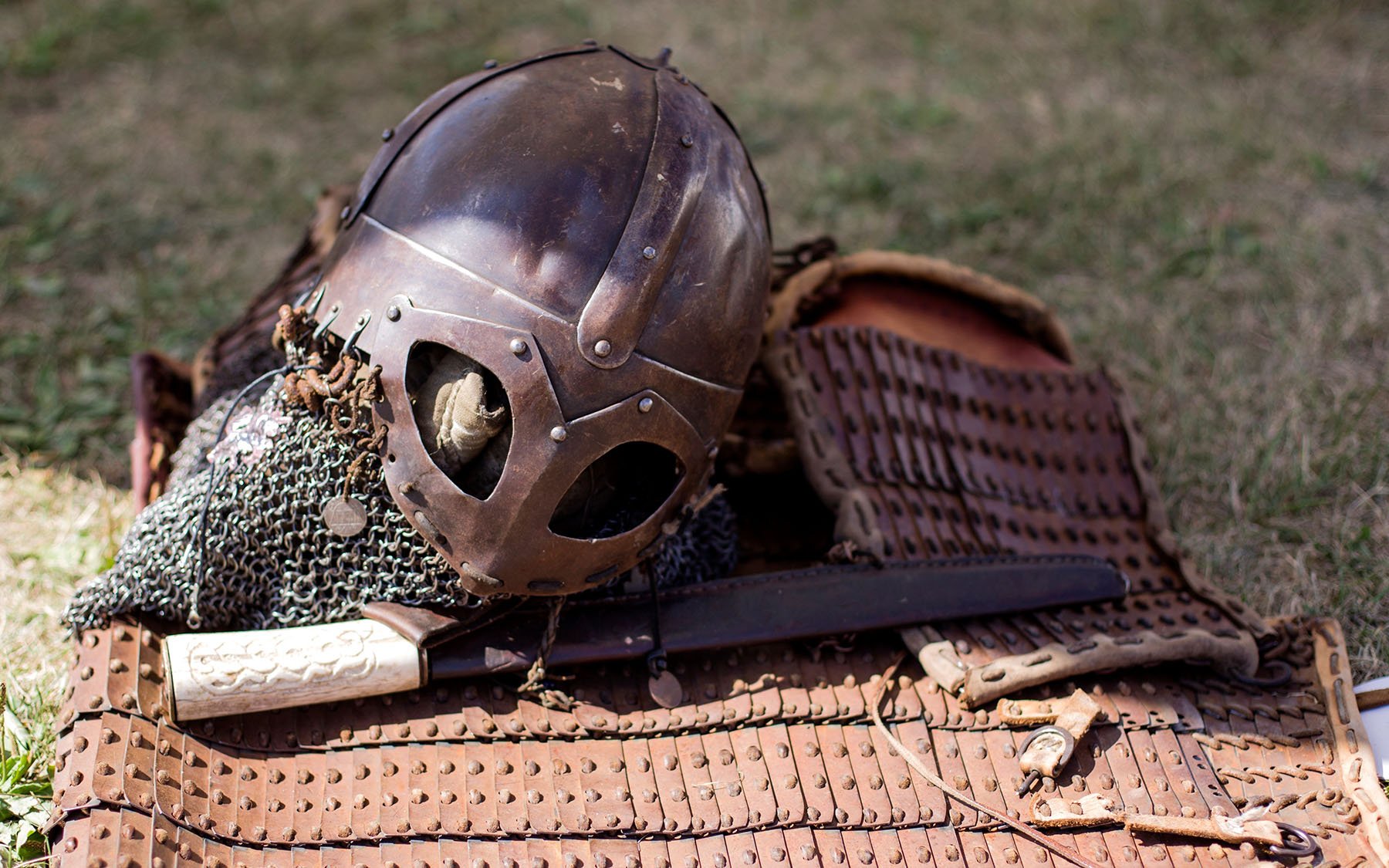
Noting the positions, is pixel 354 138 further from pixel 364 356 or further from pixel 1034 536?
pixel 1034 536

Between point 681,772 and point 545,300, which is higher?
point 545,300

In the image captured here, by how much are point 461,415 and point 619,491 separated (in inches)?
19.2

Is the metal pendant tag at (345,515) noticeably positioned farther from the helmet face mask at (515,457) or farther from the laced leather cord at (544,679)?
the laced leather cord at (544,679)

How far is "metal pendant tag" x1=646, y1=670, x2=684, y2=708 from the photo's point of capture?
264 cm

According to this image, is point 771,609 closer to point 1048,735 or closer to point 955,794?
point 955,794

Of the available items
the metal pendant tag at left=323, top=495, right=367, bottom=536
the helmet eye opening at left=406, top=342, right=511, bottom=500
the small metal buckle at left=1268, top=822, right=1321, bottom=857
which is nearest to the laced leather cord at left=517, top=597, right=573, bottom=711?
the helmet eye opening at left=406, top=342, right=511, bottom=500

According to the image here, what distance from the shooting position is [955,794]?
8.20ft

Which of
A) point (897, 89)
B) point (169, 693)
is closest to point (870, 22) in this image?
point (897, 89)

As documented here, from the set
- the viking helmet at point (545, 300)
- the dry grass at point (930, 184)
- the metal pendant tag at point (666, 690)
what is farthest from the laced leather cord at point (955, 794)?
the dry grass at point (930, 184)

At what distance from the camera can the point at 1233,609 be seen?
2959 mm

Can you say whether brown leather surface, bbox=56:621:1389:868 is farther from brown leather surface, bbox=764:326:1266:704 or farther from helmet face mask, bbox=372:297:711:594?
helmet face mask, bbox=372:297:711:594

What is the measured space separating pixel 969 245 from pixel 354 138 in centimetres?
308

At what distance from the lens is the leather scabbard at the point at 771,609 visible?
8.54 ft

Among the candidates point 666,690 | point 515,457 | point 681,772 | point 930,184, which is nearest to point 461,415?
point 515,457
